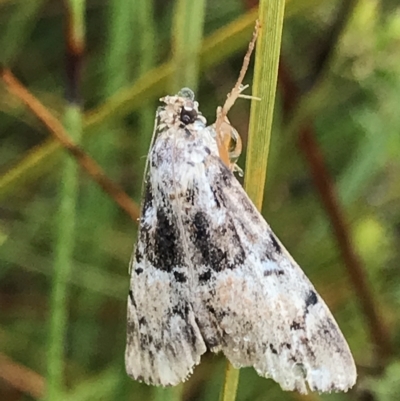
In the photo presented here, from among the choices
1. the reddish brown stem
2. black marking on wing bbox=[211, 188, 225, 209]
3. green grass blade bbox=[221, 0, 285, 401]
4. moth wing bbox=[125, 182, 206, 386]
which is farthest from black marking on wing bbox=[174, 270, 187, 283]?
the reddish brown stem

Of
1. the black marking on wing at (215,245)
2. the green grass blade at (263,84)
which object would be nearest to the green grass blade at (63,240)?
the black marking on wing at (215,245)

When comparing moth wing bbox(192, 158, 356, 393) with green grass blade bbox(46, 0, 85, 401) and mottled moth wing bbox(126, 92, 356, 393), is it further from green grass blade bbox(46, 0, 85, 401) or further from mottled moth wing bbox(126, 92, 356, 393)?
green grass blade bbox(46, 0, 85, 401)

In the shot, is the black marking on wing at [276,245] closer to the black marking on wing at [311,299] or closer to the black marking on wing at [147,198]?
the black marking on wing at [311,299]

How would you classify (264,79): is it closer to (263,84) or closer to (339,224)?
(263,84)

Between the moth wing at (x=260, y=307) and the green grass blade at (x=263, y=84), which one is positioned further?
the moth wing at (x=260, y=307)

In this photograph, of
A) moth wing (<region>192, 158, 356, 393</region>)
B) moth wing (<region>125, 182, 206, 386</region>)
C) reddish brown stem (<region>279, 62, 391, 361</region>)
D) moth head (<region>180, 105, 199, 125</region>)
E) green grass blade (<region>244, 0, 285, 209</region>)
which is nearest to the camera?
green grass blade (<region>244, 0, 285, 209</region>)

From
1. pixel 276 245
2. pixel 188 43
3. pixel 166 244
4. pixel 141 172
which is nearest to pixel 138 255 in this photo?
pixel 166 244

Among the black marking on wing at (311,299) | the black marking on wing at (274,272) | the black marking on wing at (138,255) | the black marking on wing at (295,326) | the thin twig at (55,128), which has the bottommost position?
the black marking on wing at (295,326)

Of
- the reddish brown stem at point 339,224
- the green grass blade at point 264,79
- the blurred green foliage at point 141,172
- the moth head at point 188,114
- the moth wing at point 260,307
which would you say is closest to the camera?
the green grass blade at point 264,79

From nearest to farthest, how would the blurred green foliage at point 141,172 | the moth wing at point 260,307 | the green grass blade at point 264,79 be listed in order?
the green grass blade at point 264,79 → the moth wing at point 260,307 → the blurred green foliage at point 141,172
